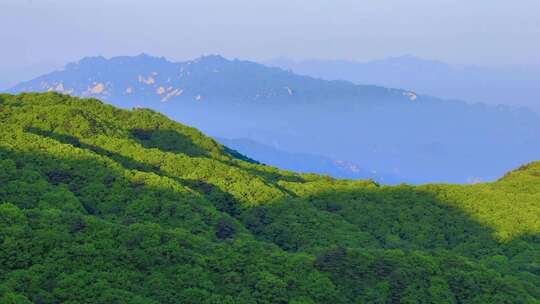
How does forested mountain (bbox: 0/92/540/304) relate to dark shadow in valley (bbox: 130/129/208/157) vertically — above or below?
below

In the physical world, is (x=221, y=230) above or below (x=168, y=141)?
below

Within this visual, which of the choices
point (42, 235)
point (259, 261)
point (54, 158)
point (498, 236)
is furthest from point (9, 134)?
point (498, 236)

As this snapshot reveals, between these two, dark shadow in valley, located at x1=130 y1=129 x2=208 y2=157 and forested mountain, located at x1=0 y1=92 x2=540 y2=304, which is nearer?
forested mountain, located at x1=0 y1=92 x2=540 y2=304

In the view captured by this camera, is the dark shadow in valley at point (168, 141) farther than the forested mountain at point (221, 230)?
Yes

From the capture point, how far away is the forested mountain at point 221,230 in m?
25.1

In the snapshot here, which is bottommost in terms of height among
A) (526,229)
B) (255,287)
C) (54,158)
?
(255,287)

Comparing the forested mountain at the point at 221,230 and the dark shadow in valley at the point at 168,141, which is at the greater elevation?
the dark shadow in valley at the point at 168,141

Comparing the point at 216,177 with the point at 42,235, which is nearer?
the point at 42,235

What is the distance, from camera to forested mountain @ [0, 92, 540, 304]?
2512 centimetres

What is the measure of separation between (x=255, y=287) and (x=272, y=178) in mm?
34643

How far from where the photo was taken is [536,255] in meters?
41.0

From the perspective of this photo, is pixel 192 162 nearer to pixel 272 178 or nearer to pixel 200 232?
pixel 272 178

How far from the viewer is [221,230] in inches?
1487

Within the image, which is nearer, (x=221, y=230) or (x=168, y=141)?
(x=221, y=230)
